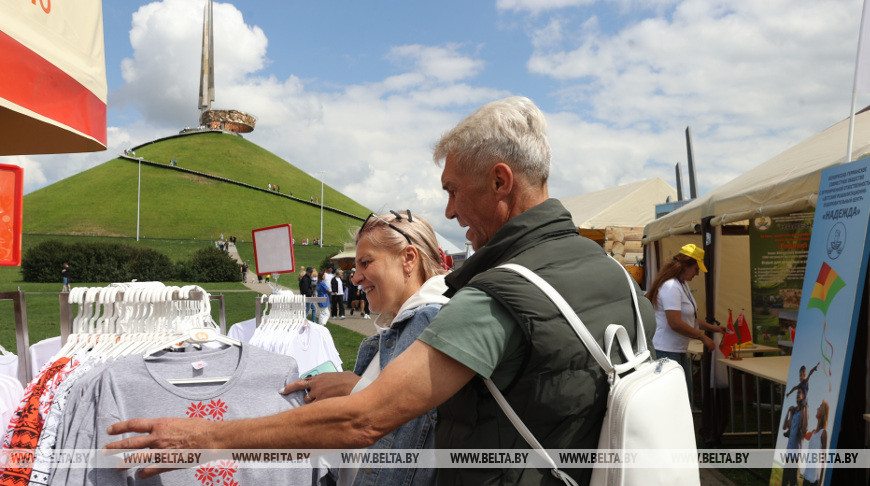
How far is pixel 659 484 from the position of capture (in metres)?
1.36

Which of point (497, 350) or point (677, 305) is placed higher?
point (497, 350)

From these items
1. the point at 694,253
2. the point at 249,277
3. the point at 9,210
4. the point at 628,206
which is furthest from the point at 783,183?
the point at 249,277

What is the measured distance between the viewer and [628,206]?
13.9 m

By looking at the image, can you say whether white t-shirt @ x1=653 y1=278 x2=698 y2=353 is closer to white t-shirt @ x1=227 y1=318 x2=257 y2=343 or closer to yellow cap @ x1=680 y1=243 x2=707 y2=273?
yellow cap @ x1=680 y1=243 x2=707 y2=273

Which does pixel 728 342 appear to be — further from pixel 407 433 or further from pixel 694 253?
pixel 407 433

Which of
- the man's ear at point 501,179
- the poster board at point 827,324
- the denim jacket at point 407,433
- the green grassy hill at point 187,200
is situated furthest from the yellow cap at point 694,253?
the green grassy hill at point 187,200

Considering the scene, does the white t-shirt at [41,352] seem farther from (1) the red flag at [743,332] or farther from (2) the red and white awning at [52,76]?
(1) the red flag at [743,332]

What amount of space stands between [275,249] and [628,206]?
10166 millimetres

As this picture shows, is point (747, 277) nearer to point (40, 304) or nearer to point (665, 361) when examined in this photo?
point (665, 361)

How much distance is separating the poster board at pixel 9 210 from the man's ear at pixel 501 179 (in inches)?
102

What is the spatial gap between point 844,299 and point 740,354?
3359mm

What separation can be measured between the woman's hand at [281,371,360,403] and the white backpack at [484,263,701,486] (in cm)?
89

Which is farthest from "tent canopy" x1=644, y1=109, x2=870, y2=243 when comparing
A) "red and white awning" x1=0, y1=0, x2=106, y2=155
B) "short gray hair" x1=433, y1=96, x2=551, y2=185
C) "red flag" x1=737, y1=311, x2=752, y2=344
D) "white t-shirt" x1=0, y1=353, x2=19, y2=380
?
"white t-shirt" x1=0, y1=353, x2=19, y2=380

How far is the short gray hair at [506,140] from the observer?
1541 mm
